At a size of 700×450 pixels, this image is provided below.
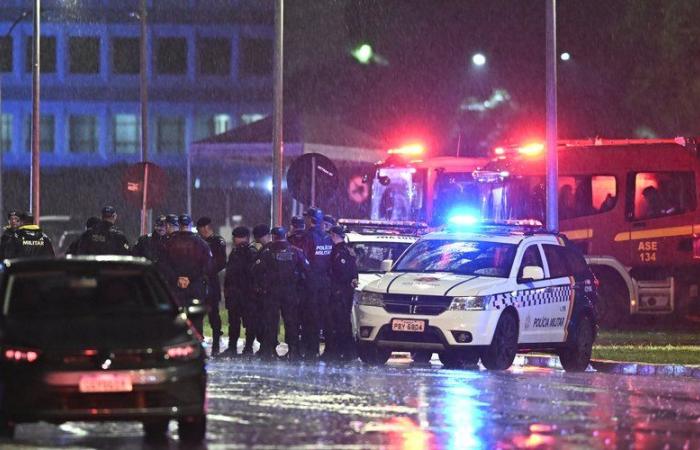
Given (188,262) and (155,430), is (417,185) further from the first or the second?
(155,430)

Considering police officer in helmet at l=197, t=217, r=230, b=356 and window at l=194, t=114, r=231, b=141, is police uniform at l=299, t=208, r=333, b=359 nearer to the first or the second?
police officer in helmet at l=197, t=217, r=230, b=356

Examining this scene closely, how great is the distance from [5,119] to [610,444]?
7062 cm

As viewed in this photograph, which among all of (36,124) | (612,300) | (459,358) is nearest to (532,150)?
(612,300)

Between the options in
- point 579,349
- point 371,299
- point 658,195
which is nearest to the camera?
point 371,299

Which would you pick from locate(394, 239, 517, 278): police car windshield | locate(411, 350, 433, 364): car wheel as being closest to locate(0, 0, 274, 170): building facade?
locate(411, 350, 433, 364): car wheel

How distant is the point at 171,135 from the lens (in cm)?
8150

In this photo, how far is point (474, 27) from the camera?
5228 centimetres


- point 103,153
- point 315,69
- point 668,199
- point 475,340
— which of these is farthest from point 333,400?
point 103,153

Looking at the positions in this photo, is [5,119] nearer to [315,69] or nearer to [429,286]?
[315,69]

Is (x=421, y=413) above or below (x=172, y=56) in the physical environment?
below

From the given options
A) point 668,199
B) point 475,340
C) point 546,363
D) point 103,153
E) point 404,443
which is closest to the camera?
point 404,443

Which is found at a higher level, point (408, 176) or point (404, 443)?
point (408, 176)

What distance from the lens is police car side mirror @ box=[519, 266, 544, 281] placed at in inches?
840

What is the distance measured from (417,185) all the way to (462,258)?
12.4 m
